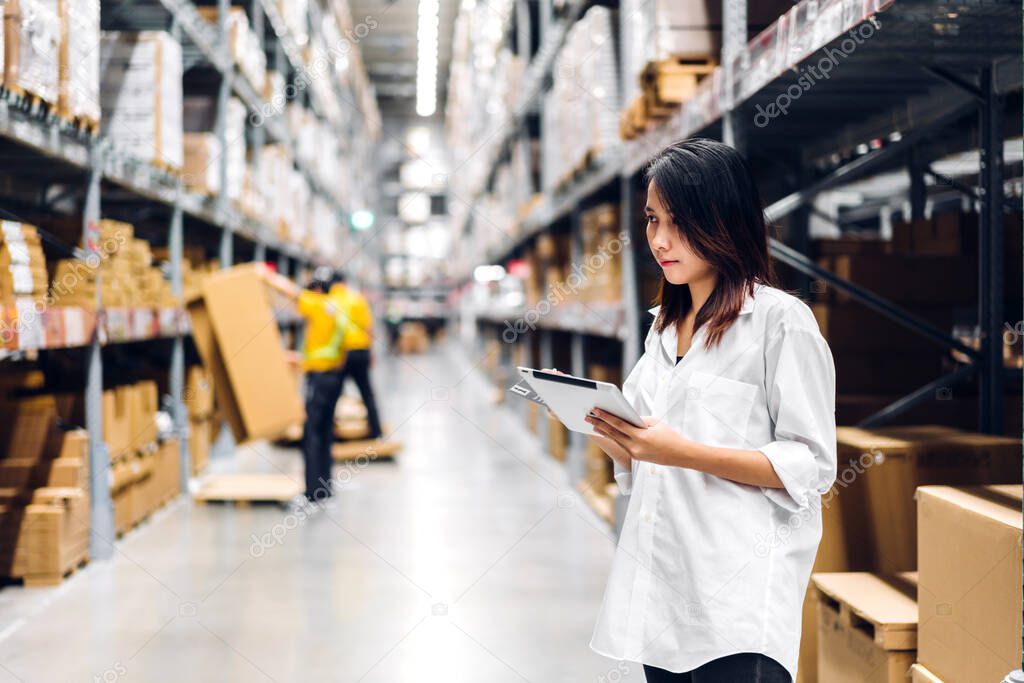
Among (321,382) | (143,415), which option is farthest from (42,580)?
(321,382)

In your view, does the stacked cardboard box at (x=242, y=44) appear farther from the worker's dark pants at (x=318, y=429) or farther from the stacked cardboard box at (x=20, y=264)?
the stacked cardboard box at (x=20, y=264)

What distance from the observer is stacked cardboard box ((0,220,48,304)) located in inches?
142

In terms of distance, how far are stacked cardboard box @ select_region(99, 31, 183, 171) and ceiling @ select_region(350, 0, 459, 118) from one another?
1113cm

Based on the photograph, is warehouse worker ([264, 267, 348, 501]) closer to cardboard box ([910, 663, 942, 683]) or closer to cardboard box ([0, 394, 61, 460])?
cardboard box ([0, 394, 61, 460])

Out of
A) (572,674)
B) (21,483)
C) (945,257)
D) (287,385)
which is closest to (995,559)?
(572,674)

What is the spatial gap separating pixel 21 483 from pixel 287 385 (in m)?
1.31

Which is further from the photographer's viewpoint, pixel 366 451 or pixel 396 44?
pixel 396 44

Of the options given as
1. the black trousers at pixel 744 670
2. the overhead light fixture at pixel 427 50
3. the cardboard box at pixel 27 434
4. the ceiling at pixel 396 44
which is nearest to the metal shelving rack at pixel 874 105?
the black trousers at pixel 744 670

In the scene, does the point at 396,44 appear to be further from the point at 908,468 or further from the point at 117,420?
the point at 908,468

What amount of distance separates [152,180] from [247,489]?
214 centimetres

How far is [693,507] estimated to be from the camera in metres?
1.49

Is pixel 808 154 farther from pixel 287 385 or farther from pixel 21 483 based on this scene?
pixel 21 483

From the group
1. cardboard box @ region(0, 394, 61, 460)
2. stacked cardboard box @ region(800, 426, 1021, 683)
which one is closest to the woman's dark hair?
stacked cardboard box @ region(800, 426, 1021, 683)

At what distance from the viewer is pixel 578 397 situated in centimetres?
148
